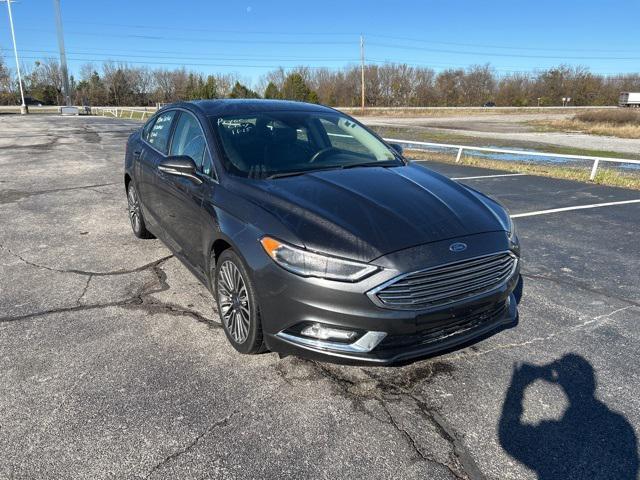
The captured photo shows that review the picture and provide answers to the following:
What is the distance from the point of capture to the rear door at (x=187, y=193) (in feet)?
12.1

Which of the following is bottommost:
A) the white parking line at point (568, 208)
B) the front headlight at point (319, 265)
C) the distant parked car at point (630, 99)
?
the white parking line at point (568, 208)

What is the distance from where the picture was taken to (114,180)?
10.2 meters

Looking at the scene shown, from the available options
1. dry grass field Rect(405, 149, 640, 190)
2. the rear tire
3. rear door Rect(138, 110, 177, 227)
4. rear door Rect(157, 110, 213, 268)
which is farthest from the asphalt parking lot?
dry grass field Rect(405, 149, 640, 190)

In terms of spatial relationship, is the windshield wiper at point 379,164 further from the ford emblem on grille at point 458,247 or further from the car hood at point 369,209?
the ford emblem on grille at point 458,247

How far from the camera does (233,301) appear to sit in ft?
10.7

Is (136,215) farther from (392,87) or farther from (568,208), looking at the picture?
(392,87)

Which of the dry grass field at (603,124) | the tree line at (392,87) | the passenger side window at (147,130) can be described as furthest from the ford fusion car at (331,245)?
the tree line at (392,87)

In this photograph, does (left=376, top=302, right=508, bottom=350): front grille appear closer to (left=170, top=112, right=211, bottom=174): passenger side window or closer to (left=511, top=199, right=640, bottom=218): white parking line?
(left=170, top=112, right=211, bottom=174): passenger side window

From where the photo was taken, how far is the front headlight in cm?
260

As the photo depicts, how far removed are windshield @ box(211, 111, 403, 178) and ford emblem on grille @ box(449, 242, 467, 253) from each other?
1393mm

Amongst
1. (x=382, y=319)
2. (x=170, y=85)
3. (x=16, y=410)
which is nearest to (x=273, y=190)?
(x=382, y=319)

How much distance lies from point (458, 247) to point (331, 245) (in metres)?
0.77

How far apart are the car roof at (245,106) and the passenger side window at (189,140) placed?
0.15m

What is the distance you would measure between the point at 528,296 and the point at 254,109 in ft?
10.1
